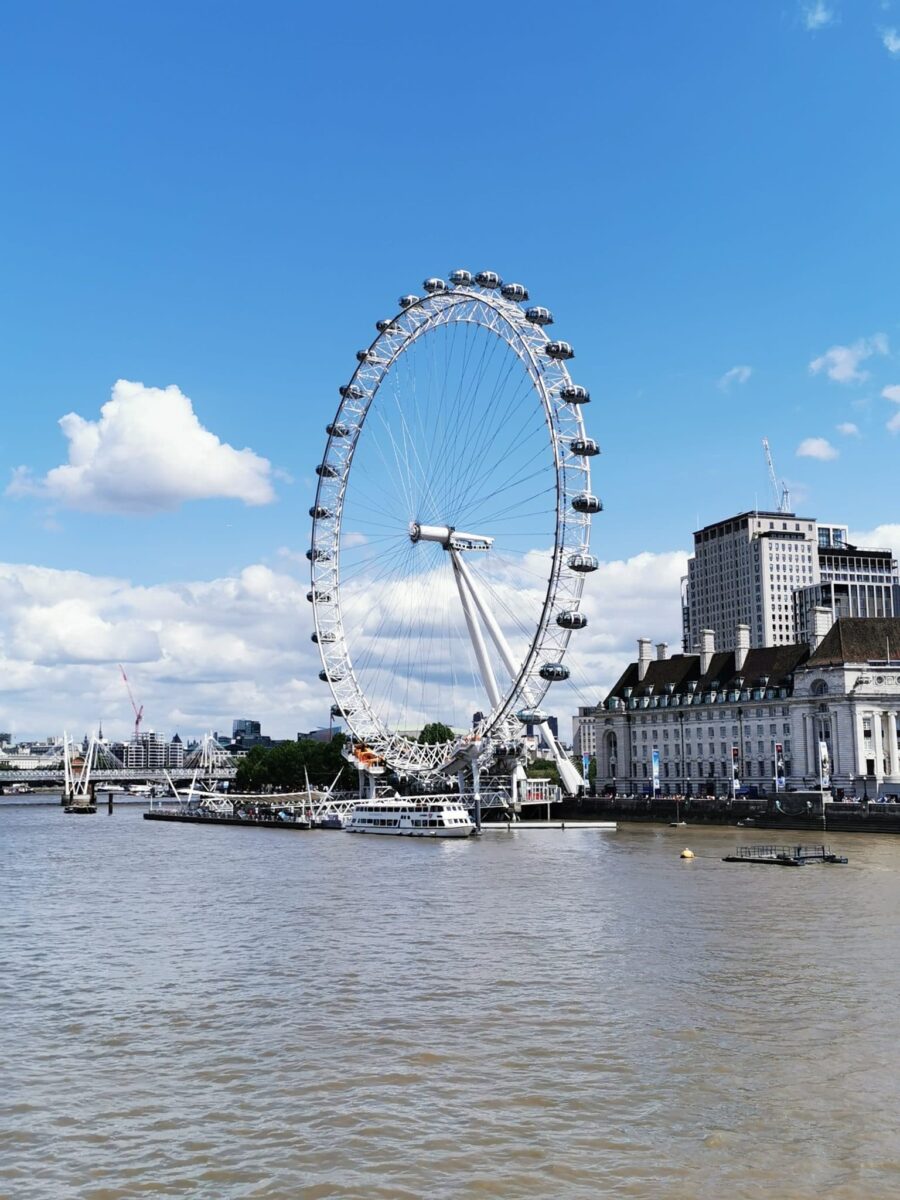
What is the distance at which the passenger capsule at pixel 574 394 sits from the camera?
2970 inches

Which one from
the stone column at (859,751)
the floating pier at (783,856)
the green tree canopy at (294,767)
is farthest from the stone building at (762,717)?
the green tree canopy at (294,767)

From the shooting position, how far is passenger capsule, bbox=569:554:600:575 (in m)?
76.8

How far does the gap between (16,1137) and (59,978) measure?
10921mm

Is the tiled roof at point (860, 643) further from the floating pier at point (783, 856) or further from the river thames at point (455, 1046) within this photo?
the river thames at point (455, 1046)

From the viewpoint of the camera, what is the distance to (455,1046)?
65.8ft

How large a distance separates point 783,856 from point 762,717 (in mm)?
48839

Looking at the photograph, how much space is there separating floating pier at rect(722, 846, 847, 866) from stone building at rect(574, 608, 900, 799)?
98.7ft

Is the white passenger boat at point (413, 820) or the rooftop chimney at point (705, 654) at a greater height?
the rooftop chimney at point (705, 654)

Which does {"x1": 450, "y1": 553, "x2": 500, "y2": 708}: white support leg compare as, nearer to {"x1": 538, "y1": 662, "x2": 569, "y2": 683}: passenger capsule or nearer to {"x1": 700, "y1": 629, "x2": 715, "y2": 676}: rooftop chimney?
{"x1": 538, "y1": 662, "x2": 569, "y2": 683}: passenger capsule

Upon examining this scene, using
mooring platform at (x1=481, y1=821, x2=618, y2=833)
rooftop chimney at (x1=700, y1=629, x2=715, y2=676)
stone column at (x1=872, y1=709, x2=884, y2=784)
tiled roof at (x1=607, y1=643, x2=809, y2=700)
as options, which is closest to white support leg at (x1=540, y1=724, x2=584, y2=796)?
mooring platform at (x1=481, y1=821, x2=618, y2=833)

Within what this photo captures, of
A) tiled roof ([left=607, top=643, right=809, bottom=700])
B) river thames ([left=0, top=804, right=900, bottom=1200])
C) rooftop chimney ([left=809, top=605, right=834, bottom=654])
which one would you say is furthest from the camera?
tiled roof ([left=607, top=643, right=809, bottom=700])

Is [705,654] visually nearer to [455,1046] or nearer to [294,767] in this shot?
[294,767]

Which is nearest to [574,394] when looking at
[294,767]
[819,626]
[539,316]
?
[539,316]

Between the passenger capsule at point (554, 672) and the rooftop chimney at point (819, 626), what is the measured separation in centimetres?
2557
